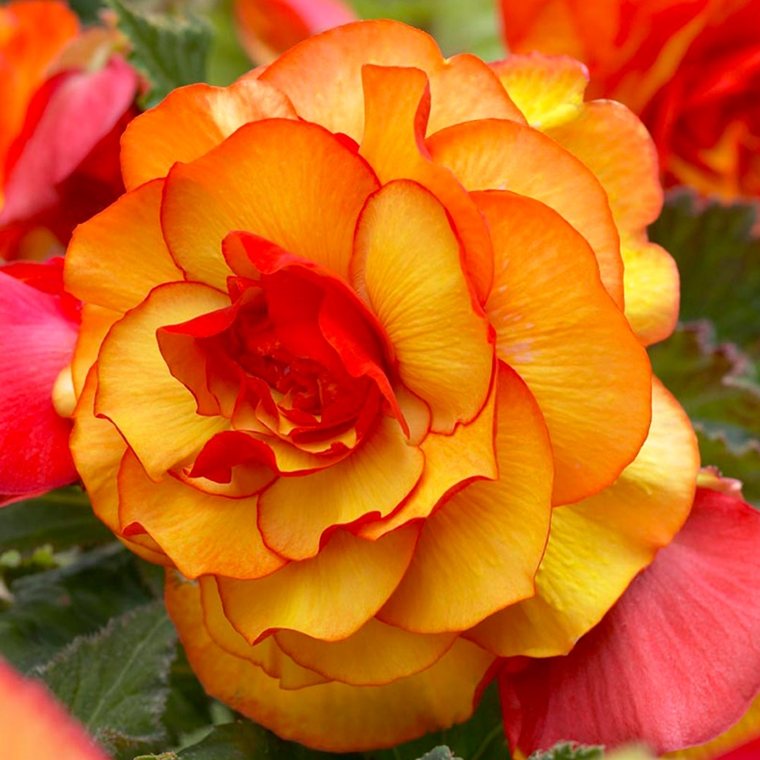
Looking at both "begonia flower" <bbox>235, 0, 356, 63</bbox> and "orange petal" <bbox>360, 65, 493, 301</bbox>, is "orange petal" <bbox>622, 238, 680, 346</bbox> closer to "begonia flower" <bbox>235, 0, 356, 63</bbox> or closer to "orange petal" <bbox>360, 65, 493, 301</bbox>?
"orange petal" <bbox>360, 65, 493, 301</bbox>

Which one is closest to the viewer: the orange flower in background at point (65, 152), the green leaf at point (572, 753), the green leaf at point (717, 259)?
the green leaf at point (572, 753)

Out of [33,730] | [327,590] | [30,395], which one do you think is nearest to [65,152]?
[30,395]

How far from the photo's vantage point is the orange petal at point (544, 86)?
0.46 meters

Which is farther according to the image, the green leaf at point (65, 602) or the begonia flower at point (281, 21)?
the begonia flower at point (281, 21)

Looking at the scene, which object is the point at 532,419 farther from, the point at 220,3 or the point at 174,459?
the point at 220,3

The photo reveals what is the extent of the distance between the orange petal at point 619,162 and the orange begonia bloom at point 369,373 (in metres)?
0.04

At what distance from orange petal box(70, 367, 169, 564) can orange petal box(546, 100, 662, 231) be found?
21 cm

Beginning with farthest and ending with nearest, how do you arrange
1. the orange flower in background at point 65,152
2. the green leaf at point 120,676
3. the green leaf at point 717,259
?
the green leaf at point 717,259, the orange flower in background at point 65,152, the green leaf at point 120,676

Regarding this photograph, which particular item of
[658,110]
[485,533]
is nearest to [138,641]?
[485,533]

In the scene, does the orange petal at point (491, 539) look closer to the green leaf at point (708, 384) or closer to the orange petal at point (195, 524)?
the orange petal at point (195, 524)

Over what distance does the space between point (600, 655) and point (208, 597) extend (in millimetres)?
150

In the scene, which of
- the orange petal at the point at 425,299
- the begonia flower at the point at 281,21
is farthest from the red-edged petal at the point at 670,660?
the begonia flower at the point at 281,21

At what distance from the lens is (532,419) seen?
38 cm

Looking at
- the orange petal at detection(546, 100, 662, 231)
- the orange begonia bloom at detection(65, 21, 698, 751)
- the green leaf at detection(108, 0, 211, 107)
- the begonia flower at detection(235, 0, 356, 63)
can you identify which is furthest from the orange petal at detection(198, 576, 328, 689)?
the begonia flower at detection(235, 0, 356, 63)
